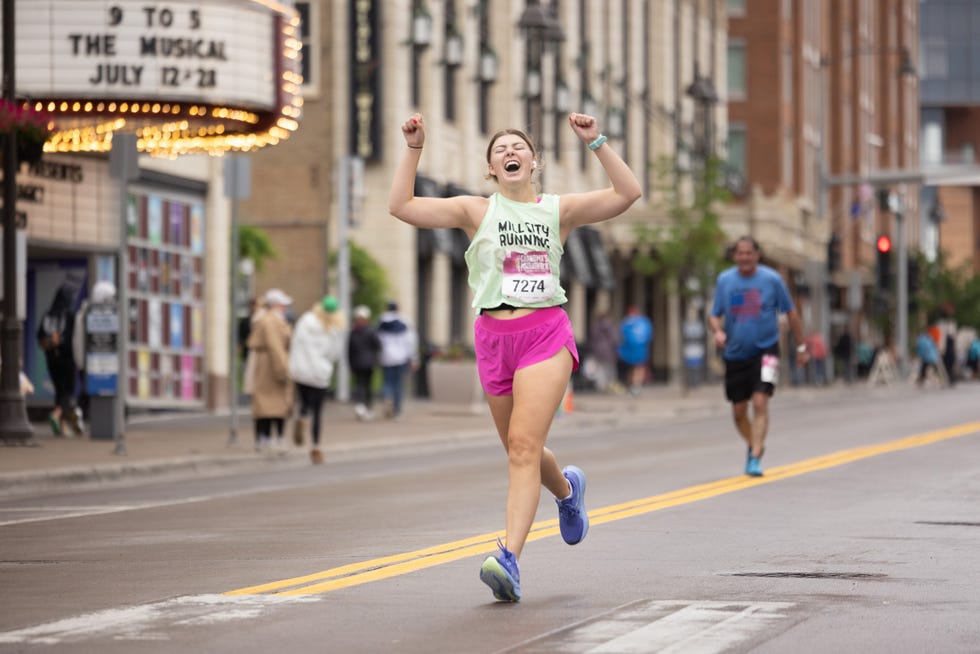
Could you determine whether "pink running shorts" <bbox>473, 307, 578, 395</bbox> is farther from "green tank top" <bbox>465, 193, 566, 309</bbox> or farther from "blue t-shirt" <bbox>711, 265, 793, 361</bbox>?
"blue t-shirt" <bbox>711, 265, 793, 361</bbox>

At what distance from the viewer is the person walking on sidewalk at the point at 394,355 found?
30859 millimetres

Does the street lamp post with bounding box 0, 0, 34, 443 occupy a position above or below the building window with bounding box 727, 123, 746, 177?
below

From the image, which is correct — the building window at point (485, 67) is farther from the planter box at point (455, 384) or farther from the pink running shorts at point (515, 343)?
the pink running shorts at point (515, 343)

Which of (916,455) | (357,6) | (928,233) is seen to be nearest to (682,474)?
(916,455)

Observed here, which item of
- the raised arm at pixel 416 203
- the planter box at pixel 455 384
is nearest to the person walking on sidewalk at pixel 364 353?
the planter box at pixel 455 384

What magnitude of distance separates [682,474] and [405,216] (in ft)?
29.1

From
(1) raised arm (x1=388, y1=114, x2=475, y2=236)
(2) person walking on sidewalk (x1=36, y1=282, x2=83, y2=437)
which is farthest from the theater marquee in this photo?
(1) raised arm (x1=388, y1=114, x2=475, y2=236)

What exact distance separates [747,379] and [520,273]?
26.8ft

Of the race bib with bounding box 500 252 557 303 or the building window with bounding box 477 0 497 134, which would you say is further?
the building window with bounding box 477 0 497 134

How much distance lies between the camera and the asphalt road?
801cm

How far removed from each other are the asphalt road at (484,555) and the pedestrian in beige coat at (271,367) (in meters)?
2.97

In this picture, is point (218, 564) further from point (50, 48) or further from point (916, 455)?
point (50, 48)

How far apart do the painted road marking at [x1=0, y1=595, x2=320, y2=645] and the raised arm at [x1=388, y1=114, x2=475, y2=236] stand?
69.1 inches

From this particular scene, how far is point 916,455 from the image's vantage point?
796 inches
